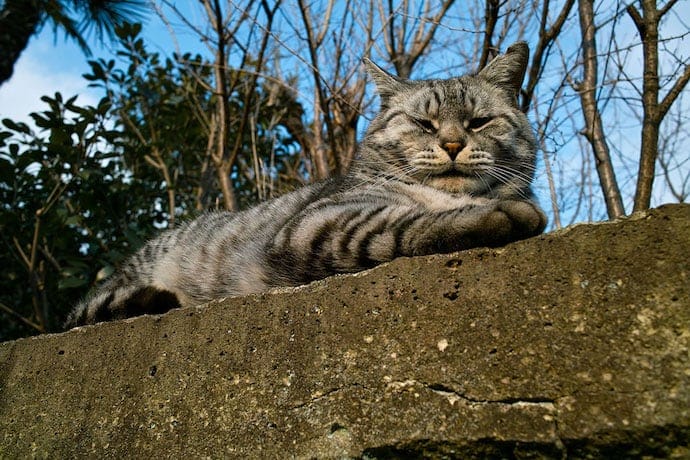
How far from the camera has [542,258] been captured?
138 cm

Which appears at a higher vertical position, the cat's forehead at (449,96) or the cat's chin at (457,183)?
the cat's forehead at (449,96)

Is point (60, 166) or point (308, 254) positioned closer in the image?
point (308, 254)

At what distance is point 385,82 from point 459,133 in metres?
0.71

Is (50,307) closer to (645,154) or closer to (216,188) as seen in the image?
(216,188)

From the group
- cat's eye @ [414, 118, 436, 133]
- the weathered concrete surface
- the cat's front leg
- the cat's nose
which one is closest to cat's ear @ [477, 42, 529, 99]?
cat's eye @ [414, 118, 436, 133]

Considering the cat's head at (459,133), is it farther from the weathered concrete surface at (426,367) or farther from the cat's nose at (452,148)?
the weathered concrete surface at (426,367)

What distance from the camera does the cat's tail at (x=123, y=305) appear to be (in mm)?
2477

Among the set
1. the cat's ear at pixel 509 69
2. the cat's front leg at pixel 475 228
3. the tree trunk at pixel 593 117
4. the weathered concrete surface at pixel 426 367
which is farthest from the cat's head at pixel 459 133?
the weathered concrete surface at pixel 426 367

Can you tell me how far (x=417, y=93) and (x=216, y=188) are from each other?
9.03 ft

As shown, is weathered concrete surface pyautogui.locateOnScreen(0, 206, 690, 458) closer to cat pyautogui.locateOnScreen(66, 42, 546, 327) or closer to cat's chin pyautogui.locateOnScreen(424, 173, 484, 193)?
cat pyautogui.locateOnScreen(66, 42, 546, 327)

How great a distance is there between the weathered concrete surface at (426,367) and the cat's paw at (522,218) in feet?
0.64

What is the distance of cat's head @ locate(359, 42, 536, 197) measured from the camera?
245 cm

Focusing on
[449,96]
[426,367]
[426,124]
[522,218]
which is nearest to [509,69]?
[449,96]

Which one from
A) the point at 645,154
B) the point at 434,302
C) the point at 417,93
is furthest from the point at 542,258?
the point at 417,93
